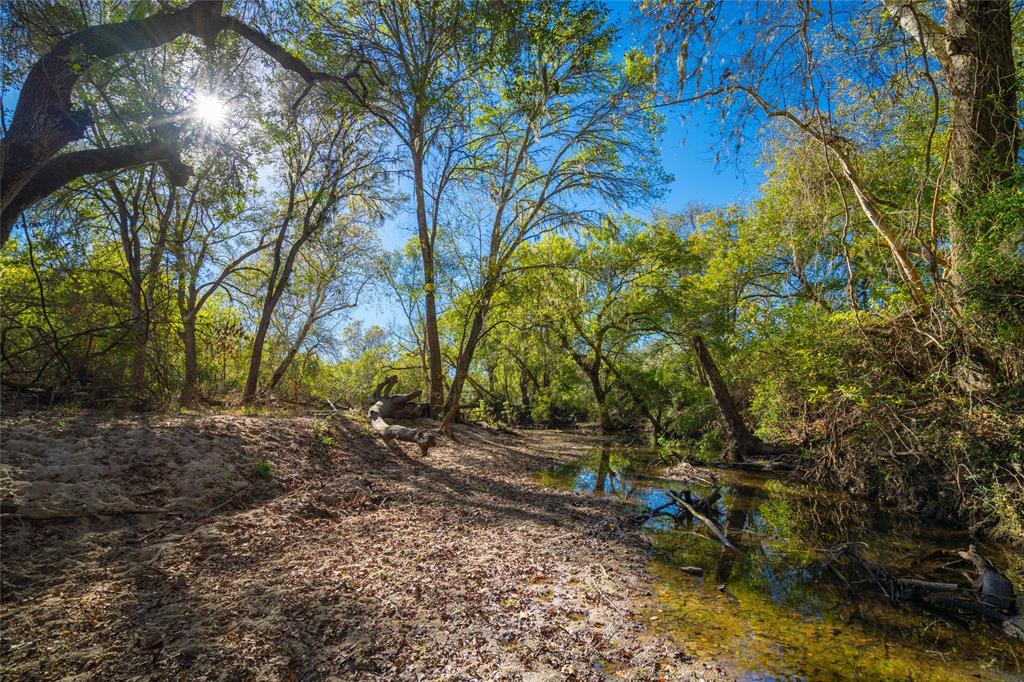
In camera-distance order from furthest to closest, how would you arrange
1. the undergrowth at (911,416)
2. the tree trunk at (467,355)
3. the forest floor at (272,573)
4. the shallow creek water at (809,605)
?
the tree trunk at (467,355) → the undergrowth at (911,416) → the shallow creek water at (809,605) → the forest floor at (272,573)

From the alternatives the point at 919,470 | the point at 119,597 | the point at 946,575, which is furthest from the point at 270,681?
the point at 919,470

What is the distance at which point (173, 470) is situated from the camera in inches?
221

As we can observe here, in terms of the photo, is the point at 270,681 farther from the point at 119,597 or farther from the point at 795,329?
the point at 795,329

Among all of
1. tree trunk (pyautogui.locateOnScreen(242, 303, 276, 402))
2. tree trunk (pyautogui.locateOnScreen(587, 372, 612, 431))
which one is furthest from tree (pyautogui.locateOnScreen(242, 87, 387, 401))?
tree trunk (pyautogui.locateOnScreen(587, 372, 612, 431))

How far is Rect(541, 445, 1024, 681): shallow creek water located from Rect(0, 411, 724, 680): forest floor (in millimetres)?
425

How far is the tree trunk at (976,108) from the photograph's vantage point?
19.0 feet

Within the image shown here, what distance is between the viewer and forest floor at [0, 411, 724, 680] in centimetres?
288

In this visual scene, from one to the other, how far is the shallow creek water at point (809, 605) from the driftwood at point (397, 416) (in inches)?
226

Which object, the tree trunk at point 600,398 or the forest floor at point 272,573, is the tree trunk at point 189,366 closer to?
the forest floor at point 272,573

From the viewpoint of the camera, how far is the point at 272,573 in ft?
13.1

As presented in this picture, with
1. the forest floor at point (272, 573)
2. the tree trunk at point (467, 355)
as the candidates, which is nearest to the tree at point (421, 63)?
the tree trunk at point (467, 355)

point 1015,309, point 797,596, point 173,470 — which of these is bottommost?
point 797,596

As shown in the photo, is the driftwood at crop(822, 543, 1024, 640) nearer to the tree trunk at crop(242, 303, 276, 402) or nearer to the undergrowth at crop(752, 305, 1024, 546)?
the undergrowth at crop(752, 305, 1024, 546)

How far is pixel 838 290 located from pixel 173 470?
892 inches
